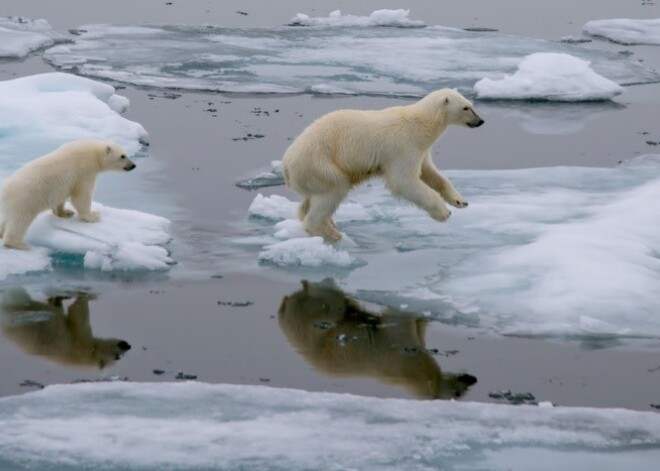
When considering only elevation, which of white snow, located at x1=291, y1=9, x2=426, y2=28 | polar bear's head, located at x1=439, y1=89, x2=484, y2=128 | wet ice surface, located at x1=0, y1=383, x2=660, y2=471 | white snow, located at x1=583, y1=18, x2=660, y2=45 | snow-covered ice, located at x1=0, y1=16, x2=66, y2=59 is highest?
polar bear's head, located at x1=439, y1=89, x2=484, y2=128

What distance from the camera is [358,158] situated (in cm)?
813

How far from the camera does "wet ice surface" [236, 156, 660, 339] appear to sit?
22.7 ft

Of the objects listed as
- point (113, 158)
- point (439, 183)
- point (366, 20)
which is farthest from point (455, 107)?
point (366, 20)

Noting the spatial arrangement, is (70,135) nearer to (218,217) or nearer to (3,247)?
(218,217)

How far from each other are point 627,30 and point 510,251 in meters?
9.89

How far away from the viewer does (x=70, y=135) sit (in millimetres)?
10344

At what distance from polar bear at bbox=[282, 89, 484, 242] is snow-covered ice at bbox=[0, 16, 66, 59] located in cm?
752

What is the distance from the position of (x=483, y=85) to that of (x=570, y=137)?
163cm

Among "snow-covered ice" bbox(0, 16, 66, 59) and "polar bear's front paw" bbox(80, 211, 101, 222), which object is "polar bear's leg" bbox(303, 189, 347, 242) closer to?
"polar bear's front paw" bbox(80, 211, 101, 222)

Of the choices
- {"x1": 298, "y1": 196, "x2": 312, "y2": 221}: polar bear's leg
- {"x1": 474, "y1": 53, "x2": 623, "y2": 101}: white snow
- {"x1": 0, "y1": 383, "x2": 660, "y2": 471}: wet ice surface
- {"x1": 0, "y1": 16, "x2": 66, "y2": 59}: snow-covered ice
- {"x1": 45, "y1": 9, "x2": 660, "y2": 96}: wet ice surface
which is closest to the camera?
{"x1": 0, "y1": 383, "x2": 660, "y2": 471}: wet ice surface

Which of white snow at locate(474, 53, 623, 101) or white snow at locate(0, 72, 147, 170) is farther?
white snow at locate(474, 53, 623, 101)

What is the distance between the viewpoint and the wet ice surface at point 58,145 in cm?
756

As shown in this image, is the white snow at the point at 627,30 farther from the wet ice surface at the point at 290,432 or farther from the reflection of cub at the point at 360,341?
the wet ice surface at the point at 290,432

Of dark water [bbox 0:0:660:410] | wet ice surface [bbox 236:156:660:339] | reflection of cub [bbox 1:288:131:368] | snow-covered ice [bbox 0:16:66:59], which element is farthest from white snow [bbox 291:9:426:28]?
reflection of cub [bbox 1:288:131:368]
